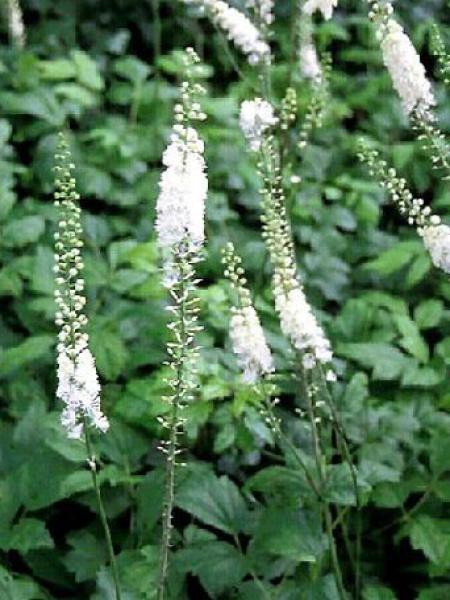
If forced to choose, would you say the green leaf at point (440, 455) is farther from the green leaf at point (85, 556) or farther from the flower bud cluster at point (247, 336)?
the green leaf at point (85, 556)

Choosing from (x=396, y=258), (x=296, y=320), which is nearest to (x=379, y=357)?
(x=396, y=258)

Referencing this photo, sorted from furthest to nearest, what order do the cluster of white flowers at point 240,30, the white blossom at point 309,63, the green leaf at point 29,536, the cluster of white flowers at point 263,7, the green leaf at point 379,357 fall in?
the white blossom at point 309,63 < the cluster of white flowers at point 263,7 < the cluster of white flowers at point 240,30 < the green leaf at point 379,357 < the green leaf at point 29,536

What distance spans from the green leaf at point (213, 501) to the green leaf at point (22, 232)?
133 centimetres

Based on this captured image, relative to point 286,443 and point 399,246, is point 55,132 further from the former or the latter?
point 286,443

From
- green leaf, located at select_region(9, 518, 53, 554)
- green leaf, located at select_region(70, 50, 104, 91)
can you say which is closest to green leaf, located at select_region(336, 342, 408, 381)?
green leaf, located at select_region(9, 518, 53, 554)

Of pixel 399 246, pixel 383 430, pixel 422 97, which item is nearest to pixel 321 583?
pixel 383 430

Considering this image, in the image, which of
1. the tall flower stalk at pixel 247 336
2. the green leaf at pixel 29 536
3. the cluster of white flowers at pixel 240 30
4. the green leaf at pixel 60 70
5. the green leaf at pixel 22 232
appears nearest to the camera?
the tall flower stalk at pixel 247 336

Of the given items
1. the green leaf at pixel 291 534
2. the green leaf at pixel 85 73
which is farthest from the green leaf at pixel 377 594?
the green leaf at pixel 85 73

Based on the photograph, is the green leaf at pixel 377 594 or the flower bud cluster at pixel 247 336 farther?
the green leaf at pixel 377 594

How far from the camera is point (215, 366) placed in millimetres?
3584

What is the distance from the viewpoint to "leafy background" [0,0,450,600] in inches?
126

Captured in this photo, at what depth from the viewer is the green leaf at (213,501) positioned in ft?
10.4

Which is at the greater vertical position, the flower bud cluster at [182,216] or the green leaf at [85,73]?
the green leaf at [85,73]

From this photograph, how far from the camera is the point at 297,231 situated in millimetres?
4770
